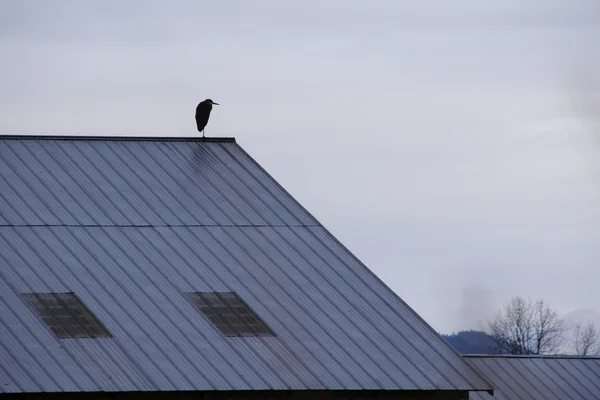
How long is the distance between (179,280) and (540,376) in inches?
611

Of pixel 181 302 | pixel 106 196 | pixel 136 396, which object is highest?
pixel 106 196

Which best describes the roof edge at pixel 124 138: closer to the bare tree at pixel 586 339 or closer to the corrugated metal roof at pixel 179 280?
the corrugated metal roof at pixel 179 280

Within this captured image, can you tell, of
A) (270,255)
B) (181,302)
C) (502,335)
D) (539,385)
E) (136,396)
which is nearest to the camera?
(136,396)

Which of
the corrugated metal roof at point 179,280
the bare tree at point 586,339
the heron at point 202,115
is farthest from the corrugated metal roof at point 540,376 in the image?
the bare tree at point 586,339

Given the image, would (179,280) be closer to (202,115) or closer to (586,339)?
(202,115)

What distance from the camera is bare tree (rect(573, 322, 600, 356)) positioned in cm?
14450

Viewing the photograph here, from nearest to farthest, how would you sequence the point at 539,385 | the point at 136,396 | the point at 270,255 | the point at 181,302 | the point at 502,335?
1. the point at 136,396
2. the point at 181,302
3. the point at 270,255
4. the point at 539,385
5. the point at 502,335

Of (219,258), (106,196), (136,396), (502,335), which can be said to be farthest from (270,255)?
(502,335)

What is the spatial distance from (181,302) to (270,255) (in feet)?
15.2

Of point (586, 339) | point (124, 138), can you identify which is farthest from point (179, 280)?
point (586, 339)

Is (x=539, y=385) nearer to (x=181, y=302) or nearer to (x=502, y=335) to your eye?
(x=181, y=302)

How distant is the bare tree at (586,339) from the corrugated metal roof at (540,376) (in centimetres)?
7881

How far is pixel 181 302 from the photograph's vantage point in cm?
5256

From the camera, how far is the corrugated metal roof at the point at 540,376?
61.9 m
